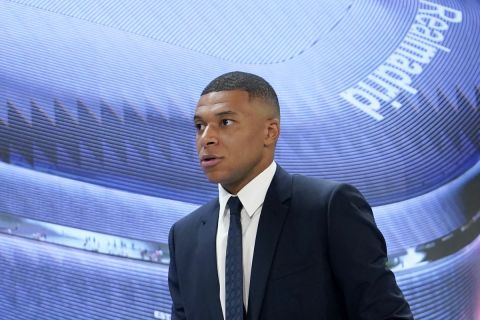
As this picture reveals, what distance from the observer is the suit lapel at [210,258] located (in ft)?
4.57

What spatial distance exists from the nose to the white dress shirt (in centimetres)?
13

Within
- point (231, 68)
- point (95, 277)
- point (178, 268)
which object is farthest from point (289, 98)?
point (178, 268)

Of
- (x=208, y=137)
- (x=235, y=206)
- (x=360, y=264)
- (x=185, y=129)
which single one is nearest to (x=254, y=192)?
(x=235, y=206)

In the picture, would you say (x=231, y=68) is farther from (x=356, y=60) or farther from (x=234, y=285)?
(x=234, y=285)

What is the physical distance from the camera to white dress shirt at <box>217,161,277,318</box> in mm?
1406

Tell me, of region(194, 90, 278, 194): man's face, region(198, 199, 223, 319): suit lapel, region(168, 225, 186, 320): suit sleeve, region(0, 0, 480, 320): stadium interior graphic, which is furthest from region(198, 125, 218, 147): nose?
region(0, 0, 480, 320): stadium interior graphic

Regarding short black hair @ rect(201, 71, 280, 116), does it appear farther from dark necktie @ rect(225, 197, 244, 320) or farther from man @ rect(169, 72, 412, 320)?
dark necktie @ rect(225, 197, 244, 320)

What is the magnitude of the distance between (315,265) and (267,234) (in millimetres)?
116

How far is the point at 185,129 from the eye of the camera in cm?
303

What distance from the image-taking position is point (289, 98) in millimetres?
3207

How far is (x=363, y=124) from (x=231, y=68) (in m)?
0.69

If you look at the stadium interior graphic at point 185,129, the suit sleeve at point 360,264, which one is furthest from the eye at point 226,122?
the stadium interior graphic at point 185,129

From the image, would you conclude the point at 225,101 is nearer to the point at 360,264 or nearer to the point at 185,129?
the point at 360,264

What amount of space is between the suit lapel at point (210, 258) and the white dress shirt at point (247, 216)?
1 centimetres
